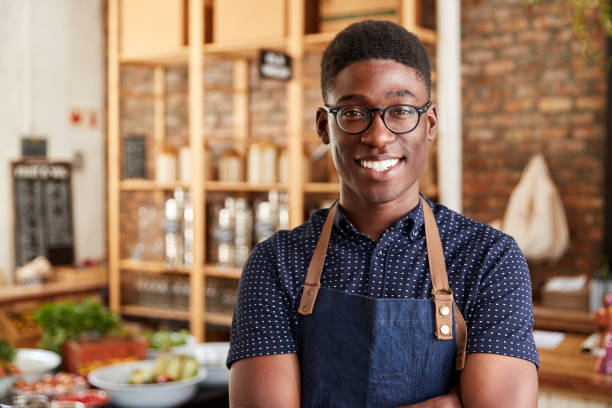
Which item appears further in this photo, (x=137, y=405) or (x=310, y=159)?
(x=310, y=159)

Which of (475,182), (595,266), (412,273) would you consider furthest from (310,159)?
(412,273)

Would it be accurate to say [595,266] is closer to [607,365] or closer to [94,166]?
[607,365]

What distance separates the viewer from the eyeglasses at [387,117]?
129 centimetres

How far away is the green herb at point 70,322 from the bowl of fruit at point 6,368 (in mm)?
207

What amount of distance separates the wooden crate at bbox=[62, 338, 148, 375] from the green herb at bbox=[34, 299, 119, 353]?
6 centimetres

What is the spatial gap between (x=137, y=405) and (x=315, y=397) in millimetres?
1511

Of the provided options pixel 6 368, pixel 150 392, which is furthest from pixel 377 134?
pixel 6 368

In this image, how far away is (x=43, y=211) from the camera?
217 inches

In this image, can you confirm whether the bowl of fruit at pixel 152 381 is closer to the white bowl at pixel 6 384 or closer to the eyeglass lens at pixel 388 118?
the white bowl at pixel 6 384

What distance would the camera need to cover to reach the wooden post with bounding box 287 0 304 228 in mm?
4238

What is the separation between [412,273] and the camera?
1325 mm

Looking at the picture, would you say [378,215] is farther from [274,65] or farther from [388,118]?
[274,65]

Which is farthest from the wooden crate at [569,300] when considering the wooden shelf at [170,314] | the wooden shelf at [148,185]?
the wooden shelf at [148,185]

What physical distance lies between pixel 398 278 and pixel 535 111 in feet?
12.1
